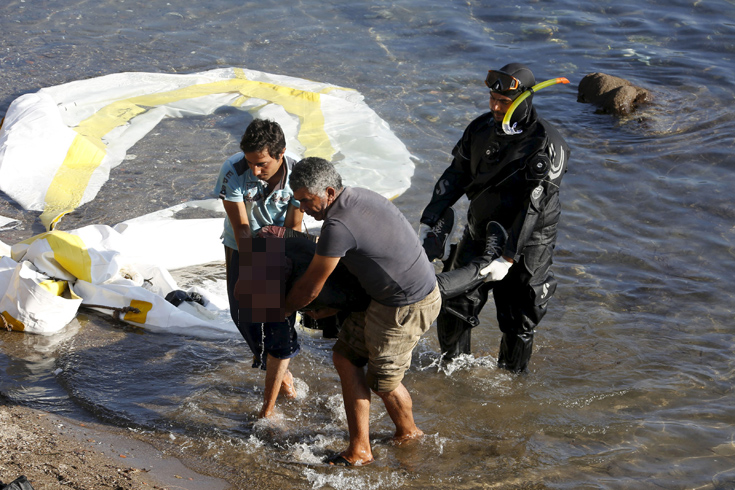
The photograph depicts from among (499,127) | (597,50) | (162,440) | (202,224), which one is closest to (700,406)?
(499,127)

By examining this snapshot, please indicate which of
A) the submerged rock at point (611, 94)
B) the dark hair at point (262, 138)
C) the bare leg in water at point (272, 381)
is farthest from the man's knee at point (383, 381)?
the submerged rock at point (611, 94)

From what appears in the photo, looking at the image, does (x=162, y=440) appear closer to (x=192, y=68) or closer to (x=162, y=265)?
(x=162, y=265)

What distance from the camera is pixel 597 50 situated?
1065 cm

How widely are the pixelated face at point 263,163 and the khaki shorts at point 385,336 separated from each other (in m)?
0.81

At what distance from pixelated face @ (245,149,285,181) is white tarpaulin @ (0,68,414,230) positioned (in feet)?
10.2

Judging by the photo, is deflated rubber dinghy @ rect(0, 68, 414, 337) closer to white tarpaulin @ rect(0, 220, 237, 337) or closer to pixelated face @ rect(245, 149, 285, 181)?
white tarpaulin @ rect(0, 220, 237, 337)

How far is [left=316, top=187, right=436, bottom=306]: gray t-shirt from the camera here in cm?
292

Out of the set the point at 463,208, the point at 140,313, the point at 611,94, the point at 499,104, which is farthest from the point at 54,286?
the point at 611,94

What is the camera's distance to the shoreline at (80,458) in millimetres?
3047

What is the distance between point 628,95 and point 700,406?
217 inches

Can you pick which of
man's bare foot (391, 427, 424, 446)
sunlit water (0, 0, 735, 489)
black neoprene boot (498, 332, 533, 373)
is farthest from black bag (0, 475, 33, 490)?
black neoprene boot (498, 332, 533, 373)

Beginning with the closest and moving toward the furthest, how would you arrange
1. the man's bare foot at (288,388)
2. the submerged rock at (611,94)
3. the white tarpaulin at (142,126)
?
the man's bare foot at (288,388), the white tarpaulin at (142,126), the submerged rock at (611,94)

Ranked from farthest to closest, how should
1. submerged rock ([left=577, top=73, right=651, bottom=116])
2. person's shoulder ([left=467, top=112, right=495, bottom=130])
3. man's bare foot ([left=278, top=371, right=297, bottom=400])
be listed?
1. submerged rock ([left=577, top=73, right=651, bottom=116])
2. man's bare foot ([left=278, top=371, right=297, bottom=400])
3. person's shoulder ([left=467, top=112, right=495, bottom=130])

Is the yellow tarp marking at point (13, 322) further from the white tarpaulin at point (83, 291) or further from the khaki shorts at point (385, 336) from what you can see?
the khaki shorts at point (385, 336)
